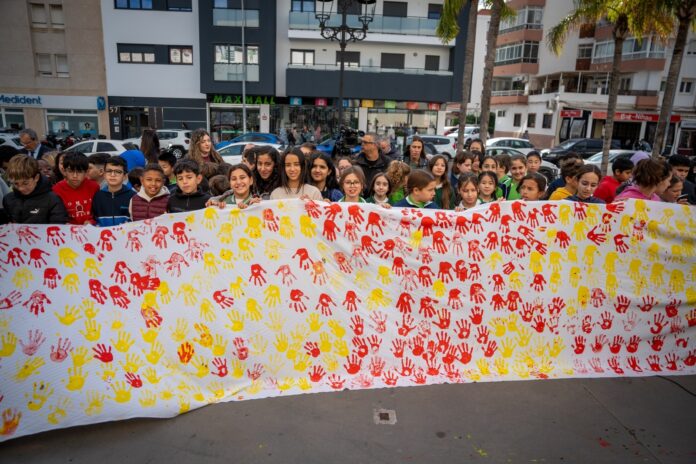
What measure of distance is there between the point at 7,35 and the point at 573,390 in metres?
37.5

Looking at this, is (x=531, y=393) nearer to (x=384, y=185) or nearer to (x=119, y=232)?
(x=384, y=185)

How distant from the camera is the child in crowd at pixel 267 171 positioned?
188 inches

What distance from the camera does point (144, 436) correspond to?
311cm

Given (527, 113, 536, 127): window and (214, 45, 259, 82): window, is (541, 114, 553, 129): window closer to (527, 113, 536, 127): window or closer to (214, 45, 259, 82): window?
(527, 113, 536, 127): window

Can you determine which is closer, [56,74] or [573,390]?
[573,390]

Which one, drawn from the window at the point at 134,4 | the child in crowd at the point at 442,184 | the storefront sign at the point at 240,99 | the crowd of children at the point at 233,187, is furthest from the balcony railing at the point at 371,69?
the crowd of children at the point at 233,187

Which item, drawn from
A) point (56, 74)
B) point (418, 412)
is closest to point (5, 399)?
point (418, 412)

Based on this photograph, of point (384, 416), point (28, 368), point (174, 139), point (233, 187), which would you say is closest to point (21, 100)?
point (174, 139)

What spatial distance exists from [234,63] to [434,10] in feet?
46.1

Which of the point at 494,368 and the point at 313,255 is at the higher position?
the point at 313,255

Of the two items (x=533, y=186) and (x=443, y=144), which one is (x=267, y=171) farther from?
(x=443, y=144)

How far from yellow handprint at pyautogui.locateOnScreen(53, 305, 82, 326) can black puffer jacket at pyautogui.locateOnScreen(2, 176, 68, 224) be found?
45.0 inches

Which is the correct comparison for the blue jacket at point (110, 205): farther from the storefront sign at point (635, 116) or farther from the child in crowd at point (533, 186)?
the storefront sign at point (635, 116)

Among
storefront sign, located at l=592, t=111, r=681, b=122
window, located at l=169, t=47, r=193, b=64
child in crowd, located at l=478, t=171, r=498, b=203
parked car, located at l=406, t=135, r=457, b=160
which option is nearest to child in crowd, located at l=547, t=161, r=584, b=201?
child in crowd, located at l=478, t=171, r=498, b=203
